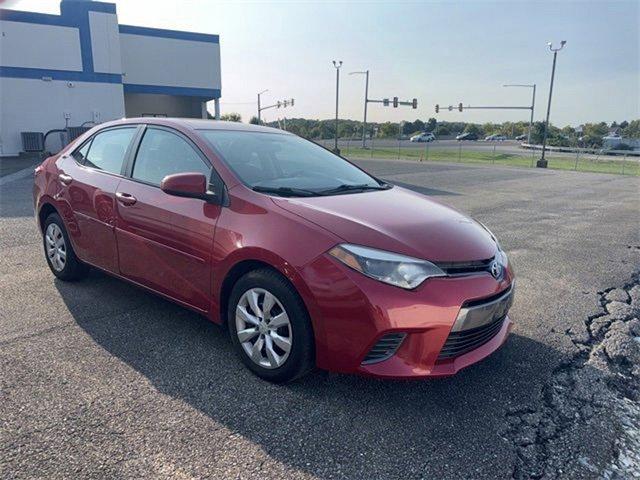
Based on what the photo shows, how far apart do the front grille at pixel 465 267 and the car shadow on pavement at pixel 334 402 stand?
779 mm

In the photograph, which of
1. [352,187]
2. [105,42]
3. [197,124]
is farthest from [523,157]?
[197,124]

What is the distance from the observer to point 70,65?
26.3 meters

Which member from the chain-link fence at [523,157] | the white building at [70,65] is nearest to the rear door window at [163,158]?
the chain-link fence at [523,157]

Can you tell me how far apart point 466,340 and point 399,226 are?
77 centimetres

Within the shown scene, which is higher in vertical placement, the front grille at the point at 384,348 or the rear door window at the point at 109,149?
the rear door window at the point at 109,149

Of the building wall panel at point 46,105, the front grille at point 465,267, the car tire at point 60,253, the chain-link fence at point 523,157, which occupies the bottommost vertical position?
the chain-link fence at point 523,157

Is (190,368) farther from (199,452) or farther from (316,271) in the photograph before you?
(316,271)

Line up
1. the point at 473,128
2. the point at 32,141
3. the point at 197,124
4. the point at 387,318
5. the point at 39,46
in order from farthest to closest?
1. the point at 473,128
2. the point at 32,141
3. the point at 39,46
4. the point at 197,124
5. the point at 387,318

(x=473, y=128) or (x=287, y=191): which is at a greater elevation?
(x=473, y=128)

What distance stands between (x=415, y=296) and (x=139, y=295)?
2886 mm

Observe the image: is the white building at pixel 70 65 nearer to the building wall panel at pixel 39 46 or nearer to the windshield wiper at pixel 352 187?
the building wall panel at pixel 39 46

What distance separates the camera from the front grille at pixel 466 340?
272 centimetres

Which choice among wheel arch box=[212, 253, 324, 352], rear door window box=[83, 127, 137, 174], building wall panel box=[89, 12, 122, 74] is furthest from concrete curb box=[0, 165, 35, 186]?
wheel arch box=[212, 253, 324, 352]

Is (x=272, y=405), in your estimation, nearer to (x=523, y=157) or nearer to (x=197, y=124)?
(x=197, y=124)
